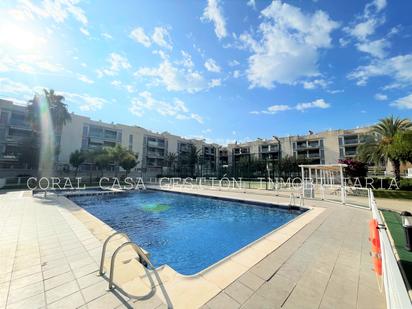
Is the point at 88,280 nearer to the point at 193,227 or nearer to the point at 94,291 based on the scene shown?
the point at 94,291

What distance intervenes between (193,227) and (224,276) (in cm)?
550

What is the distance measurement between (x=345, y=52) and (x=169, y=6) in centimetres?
1039

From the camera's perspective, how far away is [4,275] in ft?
10.4

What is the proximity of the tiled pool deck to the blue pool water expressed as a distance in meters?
2.08

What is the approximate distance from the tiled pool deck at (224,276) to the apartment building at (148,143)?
72.4ft

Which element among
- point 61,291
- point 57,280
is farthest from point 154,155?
point 61,291

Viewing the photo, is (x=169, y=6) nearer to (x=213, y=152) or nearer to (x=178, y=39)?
(x=178, y=39)

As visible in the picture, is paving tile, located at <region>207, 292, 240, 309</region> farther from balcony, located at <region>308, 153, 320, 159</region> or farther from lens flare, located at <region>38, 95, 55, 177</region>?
balcony, located at <region>308, 153, 320, 159</region>

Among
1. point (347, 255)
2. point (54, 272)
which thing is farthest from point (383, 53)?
point (54, 272)

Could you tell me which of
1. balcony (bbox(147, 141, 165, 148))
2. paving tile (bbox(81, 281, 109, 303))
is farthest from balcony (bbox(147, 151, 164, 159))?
paving tile (bbox(81, 281, 109, 303))

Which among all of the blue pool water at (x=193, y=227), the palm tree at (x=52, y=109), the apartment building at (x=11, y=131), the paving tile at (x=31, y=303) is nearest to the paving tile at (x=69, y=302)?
the paving tile at (x=31, y=303)

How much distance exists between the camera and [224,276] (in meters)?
3.14

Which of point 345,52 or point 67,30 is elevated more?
point 345,52

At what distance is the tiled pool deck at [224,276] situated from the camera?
254 centimetres
